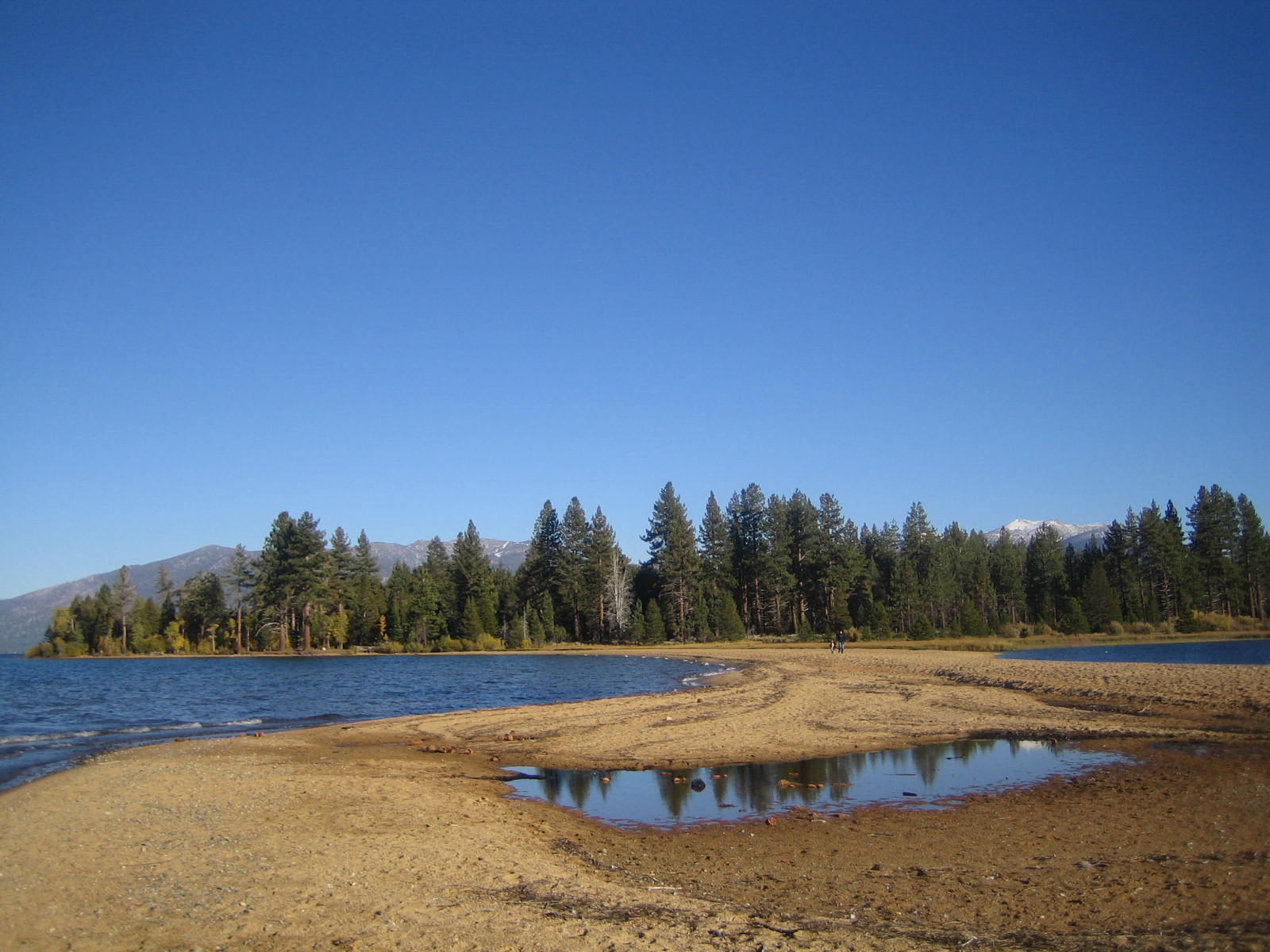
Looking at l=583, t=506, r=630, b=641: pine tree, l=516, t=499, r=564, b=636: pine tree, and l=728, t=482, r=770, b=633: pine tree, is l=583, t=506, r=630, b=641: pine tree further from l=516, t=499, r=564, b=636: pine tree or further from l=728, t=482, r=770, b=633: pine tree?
l=728, t=482, r=770, b=633: pine tree

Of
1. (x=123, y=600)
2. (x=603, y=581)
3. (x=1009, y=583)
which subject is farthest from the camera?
(x=123, y=600)

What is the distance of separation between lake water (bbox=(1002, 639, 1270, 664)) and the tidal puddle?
33.7 metres

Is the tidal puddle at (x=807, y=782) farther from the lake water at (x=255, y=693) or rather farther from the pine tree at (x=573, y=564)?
the pine tree at (x=573, y=564)

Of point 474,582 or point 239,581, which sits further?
point 474,582

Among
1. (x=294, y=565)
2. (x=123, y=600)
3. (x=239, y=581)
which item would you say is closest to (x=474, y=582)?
(x=294, y=565)

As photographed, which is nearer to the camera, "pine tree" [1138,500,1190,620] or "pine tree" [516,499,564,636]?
"pine tree" [1138,500,1190,620]

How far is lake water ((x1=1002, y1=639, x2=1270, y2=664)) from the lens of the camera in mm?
50500


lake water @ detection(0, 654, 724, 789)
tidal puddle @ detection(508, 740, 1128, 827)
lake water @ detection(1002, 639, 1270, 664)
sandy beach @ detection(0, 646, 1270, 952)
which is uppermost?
sandy beach @ detection(0, 646, 1270, 952)

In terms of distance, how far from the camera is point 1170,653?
196 feet

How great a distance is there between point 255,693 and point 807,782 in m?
37.2

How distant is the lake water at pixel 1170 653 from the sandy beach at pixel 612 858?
34802 millimetres

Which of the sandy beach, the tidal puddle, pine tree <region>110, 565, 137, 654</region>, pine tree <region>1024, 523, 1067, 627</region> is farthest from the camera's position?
pine tree <region>110, 565, 137, 654</region>

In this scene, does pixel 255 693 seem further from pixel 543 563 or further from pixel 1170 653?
pixel 1170 653

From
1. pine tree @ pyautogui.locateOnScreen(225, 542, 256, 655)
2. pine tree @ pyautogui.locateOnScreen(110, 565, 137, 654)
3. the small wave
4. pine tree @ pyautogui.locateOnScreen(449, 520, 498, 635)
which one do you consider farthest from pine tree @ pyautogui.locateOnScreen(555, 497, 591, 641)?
the small wave
